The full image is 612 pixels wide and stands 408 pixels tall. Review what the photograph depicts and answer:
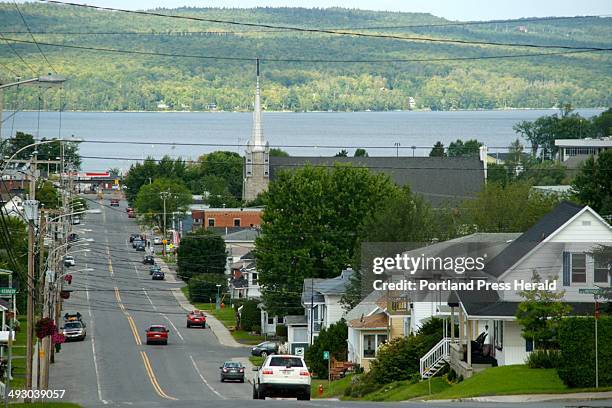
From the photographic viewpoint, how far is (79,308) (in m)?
107

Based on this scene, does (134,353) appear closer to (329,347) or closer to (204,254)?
(329,347)

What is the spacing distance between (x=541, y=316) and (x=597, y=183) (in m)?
50.0

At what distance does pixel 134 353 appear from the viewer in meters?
77.9

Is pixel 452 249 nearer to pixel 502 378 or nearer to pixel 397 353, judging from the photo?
pixel 397 353

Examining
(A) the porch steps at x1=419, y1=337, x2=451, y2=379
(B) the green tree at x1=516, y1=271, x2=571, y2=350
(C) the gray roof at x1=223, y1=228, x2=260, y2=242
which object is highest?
(C) the gray roof at x1=223, y1=228, x2=260, y2=242

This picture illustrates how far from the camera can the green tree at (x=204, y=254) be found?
394ft

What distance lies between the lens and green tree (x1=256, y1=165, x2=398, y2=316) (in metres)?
94.0

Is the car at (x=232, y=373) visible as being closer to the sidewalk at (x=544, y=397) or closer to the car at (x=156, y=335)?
the car at (x=156, y=335)

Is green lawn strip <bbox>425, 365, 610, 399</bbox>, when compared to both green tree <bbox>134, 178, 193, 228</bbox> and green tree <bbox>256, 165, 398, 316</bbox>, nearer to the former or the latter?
green tree <bbox>256, 165, 398, 316</bbox>

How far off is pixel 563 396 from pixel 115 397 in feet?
65.4

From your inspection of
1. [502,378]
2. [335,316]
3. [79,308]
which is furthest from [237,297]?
[502,378]

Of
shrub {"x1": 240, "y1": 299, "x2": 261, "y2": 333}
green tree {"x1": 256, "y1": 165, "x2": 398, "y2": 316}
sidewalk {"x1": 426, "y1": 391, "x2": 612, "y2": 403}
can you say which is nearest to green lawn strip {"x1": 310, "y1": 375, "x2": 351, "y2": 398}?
sidewalk {"x1": 426, "y1": 391, "x2": 612, "y2": 403}

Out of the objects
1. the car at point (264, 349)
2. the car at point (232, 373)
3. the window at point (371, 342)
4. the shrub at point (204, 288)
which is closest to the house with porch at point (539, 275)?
the window at point (371, 342)

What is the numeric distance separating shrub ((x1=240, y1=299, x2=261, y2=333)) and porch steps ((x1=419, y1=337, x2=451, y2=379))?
46525 millimetres
